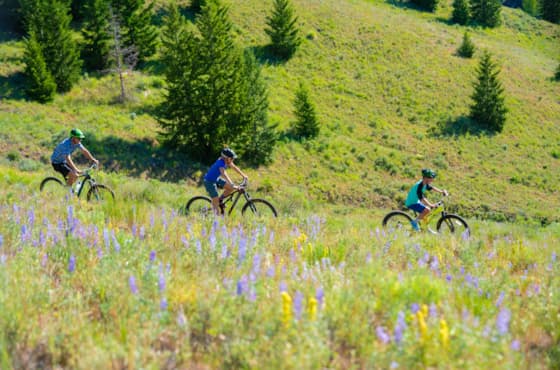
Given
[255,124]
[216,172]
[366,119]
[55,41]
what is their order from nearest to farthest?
[216,172] → [255,124] → [55,41] → [366,119]

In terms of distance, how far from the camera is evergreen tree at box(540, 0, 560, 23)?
7844cm

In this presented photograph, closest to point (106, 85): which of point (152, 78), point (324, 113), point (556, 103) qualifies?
point (152, 78)

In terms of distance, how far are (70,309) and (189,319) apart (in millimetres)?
842

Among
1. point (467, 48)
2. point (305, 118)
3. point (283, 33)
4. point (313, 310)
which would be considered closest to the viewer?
point (313, 310)

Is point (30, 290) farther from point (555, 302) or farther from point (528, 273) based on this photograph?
point (528, 273)

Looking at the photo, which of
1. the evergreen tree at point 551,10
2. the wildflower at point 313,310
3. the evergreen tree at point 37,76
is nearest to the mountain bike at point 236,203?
the wildflower at point 313,310

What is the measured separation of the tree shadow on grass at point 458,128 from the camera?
39938mm

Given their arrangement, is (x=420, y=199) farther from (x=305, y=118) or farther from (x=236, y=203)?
(x=305, y=118)

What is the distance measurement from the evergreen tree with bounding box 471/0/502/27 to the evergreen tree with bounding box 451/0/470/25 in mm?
3207

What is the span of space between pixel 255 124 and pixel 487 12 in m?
54.0

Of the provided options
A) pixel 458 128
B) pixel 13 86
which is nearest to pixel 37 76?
pixel 13 86

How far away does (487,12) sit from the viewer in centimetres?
6644

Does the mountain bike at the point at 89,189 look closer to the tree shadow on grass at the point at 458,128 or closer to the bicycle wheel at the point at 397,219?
the bicycle wheel at the point at 397,219

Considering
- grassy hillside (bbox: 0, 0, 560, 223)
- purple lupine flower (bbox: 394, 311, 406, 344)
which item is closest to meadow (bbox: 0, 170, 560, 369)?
purple lupine flower (bbox: 394, 311, 406, 344)
